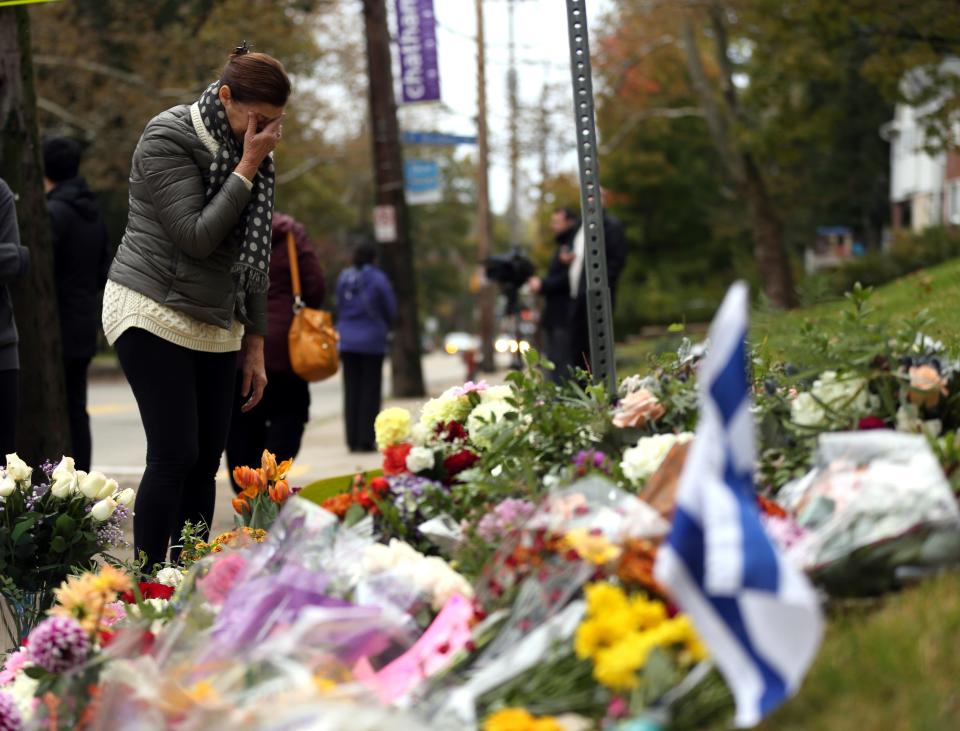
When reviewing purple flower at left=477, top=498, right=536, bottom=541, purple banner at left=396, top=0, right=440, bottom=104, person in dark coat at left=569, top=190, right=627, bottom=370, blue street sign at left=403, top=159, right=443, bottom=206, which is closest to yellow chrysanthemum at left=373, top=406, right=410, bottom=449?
purple flower at left=477, top=498, right=536, bottom=541

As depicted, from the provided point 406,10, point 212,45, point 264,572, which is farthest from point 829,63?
point 264,572

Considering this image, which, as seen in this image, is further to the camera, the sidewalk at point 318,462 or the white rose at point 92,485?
the sidewalk at point 318,462

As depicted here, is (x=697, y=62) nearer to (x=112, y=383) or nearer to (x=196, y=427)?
(x=112, y=383)

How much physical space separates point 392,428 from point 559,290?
8270mm

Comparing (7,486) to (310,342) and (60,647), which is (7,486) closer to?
(60,647)

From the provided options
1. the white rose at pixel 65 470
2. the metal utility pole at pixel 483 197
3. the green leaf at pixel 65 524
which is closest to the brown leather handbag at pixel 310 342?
the white rose at pixel 65 470

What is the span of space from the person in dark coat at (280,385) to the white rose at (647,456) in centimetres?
431

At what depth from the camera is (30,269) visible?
7695 mm

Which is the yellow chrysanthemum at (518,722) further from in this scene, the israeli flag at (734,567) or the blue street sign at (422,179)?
the blue street sign at (422,179)

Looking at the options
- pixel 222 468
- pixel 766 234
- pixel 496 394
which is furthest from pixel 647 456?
pixel 766 234

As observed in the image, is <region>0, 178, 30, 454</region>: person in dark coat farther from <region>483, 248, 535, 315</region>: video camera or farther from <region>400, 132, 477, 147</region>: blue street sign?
<region>400, 132, 477, 147</region>: blue street sign

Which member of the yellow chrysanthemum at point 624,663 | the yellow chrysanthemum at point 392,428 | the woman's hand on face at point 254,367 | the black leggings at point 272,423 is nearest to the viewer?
the yellow chrysanthemum at point 624,663

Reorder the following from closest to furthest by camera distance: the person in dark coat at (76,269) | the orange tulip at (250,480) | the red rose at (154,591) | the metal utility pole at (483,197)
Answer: the red rose at (154,591) < the orange tulip at (250,480) < the person in dark coat at (76,269) < the metal utility pole at (483,197)

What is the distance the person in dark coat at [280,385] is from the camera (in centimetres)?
743
